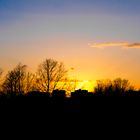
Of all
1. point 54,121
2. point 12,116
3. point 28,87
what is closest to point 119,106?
point 54,121

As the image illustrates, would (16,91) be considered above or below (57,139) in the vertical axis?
above

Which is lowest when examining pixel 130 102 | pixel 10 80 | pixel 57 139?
pixel 57 139

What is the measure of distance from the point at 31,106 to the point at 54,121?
28.1ft

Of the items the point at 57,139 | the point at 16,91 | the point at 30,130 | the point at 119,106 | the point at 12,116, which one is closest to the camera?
the point at 57,139

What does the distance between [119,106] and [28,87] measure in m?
40.2

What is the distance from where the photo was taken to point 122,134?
41.1m

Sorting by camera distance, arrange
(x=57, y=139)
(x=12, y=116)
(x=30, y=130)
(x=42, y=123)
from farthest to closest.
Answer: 1. (x=12, y=116)
2. (x=42, y=123)
3. (x=30, y=130)
4. (x=57, y=139)

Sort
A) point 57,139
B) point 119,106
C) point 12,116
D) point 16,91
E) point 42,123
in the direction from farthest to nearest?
1. point 16,91
2. point 119,106
3. point 12,116
4. point 42,123
5. point 57,139

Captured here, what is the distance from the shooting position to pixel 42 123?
4625 centimetres

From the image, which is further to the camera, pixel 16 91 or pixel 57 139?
pixel 16 91

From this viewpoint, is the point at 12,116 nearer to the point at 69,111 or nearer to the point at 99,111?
the point at 69,111

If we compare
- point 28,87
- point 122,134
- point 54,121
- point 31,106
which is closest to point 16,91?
point 28,87

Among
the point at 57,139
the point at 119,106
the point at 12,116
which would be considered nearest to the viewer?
the point at 57,139

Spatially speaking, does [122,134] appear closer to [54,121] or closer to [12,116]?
[54,121]
